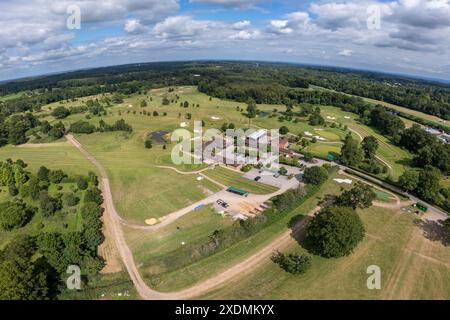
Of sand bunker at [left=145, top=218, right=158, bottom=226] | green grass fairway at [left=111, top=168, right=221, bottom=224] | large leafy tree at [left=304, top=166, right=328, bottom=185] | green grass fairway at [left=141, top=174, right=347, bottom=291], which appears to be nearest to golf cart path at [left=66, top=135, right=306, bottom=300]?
green grass fairway at [left=141, top=174, right=347, bottom=291]

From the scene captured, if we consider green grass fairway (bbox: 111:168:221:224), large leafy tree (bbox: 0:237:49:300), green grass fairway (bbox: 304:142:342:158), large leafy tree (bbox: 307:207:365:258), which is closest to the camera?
large leafy tree (bbox: 0:237:49:300)

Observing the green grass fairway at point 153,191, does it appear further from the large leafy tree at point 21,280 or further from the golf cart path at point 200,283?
the large leafy tree at point 21,280

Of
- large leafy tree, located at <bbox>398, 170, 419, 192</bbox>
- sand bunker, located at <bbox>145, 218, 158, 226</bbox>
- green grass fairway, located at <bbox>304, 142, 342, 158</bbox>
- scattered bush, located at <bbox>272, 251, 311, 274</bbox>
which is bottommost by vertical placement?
scattered bush, located at <bbox>272, 251, 311, 274</bbox>

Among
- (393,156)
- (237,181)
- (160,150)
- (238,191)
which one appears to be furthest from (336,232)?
(160,150)

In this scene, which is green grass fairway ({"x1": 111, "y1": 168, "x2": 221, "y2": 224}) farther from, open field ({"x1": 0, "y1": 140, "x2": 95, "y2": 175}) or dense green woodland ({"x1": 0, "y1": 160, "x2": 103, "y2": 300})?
open field ({"x1": 0, "y1": 140, "x2": 95, "y2": 175})

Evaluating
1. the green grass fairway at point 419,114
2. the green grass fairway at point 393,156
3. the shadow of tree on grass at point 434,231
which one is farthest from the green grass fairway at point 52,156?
the green grass fairway at point 419,114

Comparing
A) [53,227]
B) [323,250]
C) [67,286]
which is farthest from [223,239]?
[53,227]
